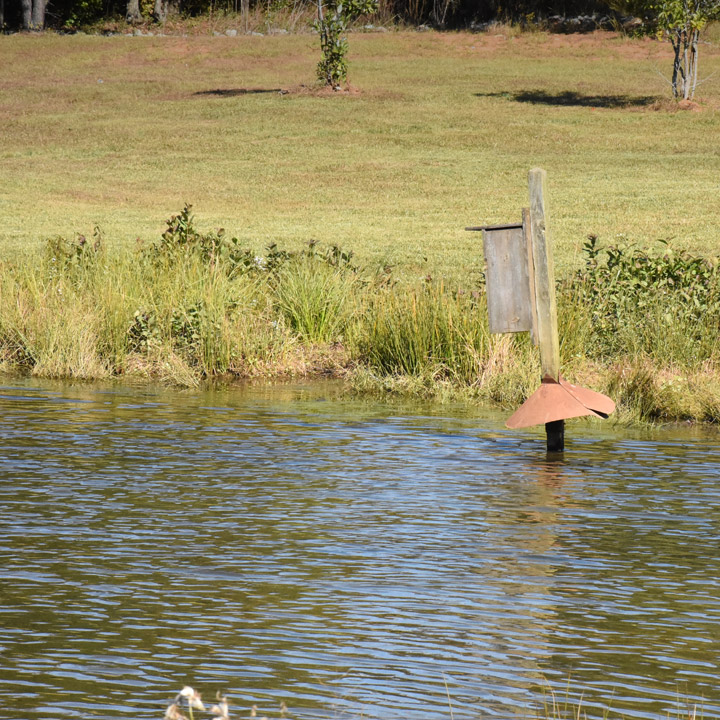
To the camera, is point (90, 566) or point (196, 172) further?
point (196, 172)

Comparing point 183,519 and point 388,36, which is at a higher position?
point 388,36

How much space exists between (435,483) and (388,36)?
2059 inches

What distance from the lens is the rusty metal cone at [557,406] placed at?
956 cm

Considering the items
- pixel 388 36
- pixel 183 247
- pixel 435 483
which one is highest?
pixel 388 36

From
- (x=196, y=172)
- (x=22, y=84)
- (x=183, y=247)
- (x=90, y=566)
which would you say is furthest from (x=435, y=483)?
(x=22, y=84)

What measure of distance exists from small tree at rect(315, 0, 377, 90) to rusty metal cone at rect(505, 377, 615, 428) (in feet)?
110

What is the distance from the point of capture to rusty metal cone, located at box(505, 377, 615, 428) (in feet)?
31.4

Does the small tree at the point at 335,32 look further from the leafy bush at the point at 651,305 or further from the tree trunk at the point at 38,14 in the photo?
the leafy bush at the point at 651,305

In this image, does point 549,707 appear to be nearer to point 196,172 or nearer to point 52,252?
point 52,252

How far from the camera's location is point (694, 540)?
7.32 metres

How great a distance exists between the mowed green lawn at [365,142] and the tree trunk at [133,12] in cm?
341

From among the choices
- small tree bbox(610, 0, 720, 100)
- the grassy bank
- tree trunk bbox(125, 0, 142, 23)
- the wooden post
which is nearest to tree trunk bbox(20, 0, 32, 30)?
tree trunk bbox(125, 0, 142, 23)

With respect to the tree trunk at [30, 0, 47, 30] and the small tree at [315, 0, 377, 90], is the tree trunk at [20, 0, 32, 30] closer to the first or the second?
the tree trunk at [30, 0, 47, 30]

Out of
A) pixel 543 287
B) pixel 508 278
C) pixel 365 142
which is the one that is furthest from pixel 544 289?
pixel 365 142
